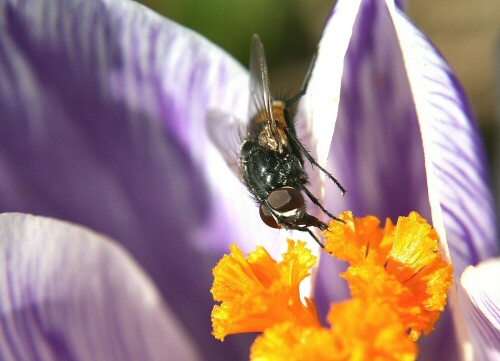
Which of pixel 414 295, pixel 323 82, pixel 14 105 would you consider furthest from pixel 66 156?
pixel 414 295

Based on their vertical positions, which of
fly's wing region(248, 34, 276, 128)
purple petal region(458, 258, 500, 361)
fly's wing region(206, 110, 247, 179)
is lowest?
purple petal region(458, 258, 500, 361)

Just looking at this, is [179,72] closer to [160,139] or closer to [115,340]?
[160,139]

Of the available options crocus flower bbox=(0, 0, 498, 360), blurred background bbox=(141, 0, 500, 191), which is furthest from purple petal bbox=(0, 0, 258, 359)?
blurred background bbox=(141, 0, 500, 191)

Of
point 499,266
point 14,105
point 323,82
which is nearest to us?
point 499,266

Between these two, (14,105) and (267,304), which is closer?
(267,304)

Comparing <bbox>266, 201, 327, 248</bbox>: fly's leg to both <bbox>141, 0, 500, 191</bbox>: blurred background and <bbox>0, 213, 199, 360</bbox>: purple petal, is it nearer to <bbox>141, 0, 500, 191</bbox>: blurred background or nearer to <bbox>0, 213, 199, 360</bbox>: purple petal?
<bbox>0, 213, 199, 360</bbox>: purple petal

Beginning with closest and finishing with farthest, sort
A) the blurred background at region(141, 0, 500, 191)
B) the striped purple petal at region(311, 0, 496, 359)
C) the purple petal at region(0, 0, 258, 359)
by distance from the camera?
the striped purple petal at region(311, 0, 496, 359)
the purple petal at region(0, 0, 258, 359)
the blurred background at region(141, 0, 500, 191)
